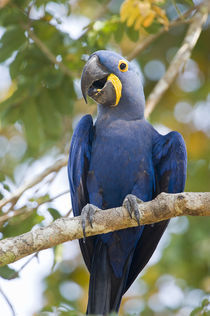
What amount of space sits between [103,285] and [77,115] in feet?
12.6

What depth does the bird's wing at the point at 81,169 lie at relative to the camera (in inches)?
175

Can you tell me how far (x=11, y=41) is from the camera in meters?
4.93

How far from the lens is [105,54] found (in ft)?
14.6

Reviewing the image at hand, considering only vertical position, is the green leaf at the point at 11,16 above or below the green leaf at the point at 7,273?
above

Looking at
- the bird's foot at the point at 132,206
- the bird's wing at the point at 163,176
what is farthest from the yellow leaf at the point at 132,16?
the bird's foot at the point at 132,206

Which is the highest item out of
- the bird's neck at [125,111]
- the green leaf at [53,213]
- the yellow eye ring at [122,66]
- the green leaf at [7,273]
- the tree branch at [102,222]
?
the yellow eye ring at [122,66]

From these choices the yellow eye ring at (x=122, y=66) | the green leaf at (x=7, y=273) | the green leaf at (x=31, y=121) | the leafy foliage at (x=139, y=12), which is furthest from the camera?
the green leaf at (x=31, y=121)

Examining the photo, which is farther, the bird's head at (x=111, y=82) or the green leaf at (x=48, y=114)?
the green leaf at (x=48, y=114)

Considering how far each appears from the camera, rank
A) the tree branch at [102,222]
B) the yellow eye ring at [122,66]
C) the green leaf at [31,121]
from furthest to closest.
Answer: the green leaf at [31,121] < the yellow eye ring at [122,66] < the tree branch at [102,222]

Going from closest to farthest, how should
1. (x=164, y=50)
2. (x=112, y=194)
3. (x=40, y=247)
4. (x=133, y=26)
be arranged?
(x=40, y=247) → (x=112, y=194) → (x=133, y=26) → (x=164, y=50)

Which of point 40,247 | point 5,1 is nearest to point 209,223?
point 40,247

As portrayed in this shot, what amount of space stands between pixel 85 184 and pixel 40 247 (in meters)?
1.22

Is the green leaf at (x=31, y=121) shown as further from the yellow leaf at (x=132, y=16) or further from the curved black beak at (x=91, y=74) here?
the yellow leaf at (x=132, y=16)

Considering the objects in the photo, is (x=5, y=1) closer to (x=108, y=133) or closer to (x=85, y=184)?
(x=108, y=133)
